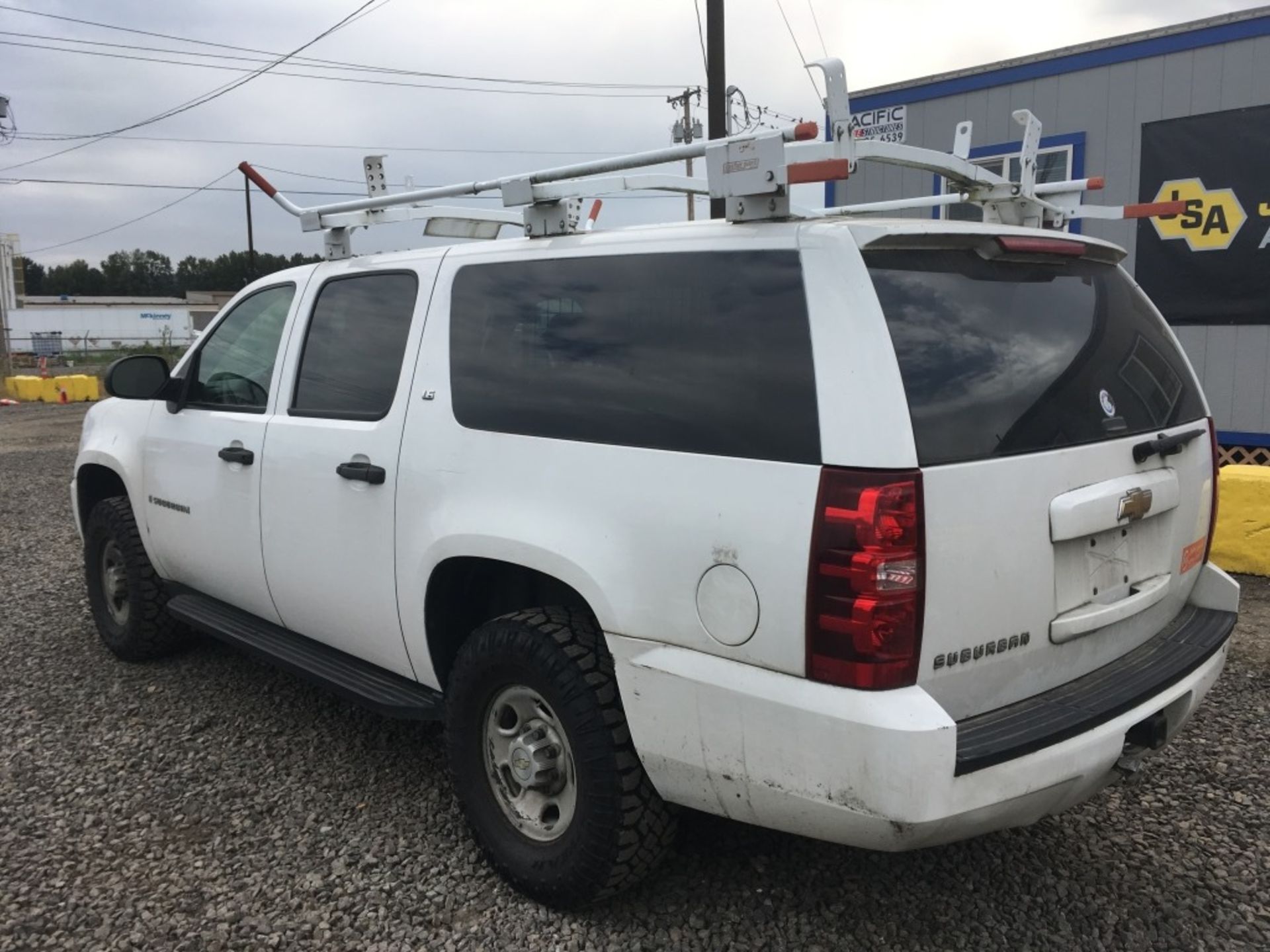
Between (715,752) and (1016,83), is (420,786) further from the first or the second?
(1016,83)

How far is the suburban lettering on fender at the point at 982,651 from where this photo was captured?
2201 mm

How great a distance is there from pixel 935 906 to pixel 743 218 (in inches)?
78.7

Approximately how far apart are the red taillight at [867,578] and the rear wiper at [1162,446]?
90 centimetres

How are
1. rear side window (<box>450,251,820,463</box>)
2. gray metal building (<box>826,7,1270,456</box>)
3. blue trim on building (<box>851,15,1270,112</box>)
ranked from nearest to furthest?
rear side window (<box>450,251,820,463</box>), blue trim on building (<box>851,15,1270,112</box>), gray metal building (<box>826,7,1270,456</box>)

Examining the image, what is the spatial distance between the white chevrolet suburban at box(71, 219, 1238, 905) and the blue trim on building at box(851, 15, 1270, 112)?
6.18 metres

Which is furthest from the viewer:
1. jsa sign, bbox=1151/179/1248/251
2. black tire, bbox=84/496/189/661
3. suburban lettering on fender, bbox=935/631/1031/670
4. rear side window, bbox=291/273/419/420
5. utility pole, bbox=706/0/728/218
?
utility pole, bbox=706/0/728/218

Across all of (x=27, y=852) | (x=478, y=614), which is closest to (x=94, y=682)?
(x=27, y=852)

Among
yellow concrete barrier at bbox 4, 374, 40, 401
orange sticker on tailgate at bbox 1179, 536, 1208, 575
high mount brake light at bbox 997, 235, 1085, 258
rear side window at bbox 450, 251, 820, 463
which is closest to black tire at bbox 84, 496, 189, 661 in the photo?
rear side window at bbox 450, 251, 820, 463

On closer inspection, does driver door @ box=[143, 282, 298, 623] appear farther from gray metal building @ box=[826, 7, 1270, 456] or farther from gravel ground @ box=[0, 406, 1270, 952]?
gray metal building @ box=[826, 7, 1270, 456]

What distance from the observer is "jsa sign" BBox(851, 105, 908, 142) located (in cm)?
981

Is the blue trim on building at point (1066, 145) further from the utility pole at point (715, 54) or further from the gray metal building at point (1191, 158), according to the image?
the utility pole at point (715, 54)

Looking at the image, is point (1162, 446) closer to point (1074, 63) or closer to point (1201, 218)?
point (1201, 218)

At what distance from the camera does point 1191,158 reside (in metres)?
8.21

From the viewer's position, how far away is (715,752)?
7.67 feet
